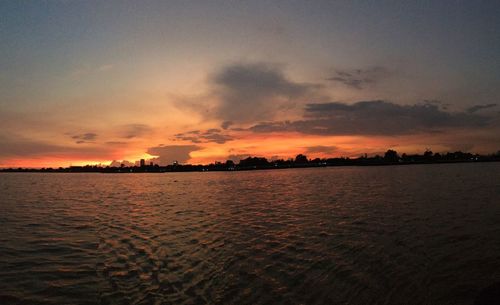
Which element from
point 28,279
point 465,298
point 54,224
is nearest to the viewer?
point 465,298

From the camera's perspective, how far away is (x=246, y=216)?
32.7m

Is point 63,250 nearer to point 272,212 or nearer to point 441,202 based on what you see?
point 272,212

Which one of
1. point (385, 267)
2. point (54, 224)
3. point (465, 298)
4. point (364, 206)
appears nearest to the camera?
point (465, 298)

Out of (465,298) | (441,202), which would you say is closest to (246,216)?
(465,298)

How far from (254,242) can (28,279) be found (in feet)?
40.2

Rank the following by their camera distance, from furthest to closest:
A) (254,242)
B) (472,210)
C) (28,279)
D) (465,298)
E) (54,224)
Result: 1. (472,210)
2. (54,224)
3. (254,242)
4. (28,279)
5. (465,298)

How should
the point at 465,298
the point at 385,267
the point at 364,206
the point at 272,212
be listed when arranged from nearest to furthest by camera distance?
the point at 465,298 < the point at 385,267 < the point at 272,212 < the point at 364,206

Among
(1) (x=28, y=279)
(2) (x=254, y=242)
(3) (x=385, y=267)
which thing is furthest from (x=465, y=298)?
(1) (x=28, y=279)

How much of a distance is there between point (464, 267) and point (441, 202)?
27874mm

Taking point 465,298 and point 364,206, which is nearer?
point 465,298

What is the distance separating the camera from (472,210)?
32.6 meters

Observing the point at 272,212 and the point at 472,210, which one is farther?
the point at 272,212

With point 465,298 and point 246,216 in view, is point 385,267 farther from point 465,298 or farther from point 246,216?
point 246,216

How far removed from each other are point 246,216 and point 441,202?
25034mm
